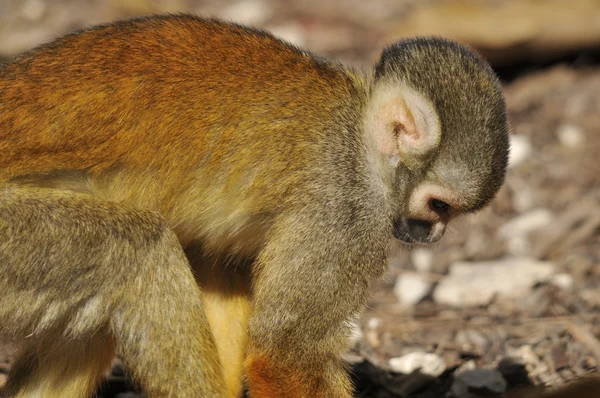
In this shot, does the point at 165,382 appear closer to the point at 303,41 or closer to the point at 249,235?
the point at 249,235

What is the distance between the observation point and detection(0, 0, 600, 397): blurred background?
4793mm

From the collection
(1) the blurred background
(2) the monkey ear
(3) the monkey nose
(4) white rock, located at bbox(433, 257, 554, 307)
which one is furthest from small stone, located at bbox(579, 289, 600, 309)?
(2) the monkey ear

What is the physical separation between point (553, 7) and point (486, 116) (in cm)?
490

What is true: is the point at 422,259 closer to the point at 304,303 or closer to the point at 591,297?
the point at 591,297

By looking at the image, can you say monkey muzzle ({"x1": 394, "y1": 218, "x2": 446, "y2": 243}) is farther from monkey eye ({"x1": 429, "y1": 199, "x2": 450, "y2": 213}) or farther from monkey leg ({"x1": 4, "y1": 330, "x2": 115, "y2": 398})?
monkey leg ({"x1": 4, "y1": 330, "x2": 115, "y2": 398})

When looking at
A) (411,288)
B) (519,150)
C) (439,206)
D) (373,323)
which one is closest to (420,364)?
(373,323)

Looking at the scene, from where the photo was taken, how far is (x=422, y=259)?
6176 millimetres

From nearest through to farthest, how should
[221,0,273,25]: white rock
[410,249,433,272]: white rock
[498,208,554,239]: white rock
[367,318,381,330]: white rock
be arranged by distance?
[367,318,381,330]: white rock
[410,249,433,272]: white rock
[498,208,554,239]: white rock
[221,0,273,25]: white rock

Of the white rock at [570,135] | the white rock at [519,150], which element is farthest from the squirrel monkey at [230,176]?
the white rock at [570,135]

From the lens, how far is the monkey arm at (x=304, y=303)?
3545mm

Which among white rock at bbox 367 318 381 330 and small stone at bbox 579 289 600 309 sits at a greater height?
small stone at bbox 579 289 600 309

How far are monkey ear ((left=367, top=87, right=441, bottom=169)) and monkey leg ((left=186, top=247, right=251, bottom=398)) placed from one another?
87 cm

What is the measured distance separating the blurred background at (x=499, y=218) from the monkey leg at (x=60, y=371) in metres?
0.38

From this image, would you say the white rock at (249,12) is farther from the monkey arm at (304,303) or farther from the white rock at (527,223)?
the monkey arm at (304,303)
